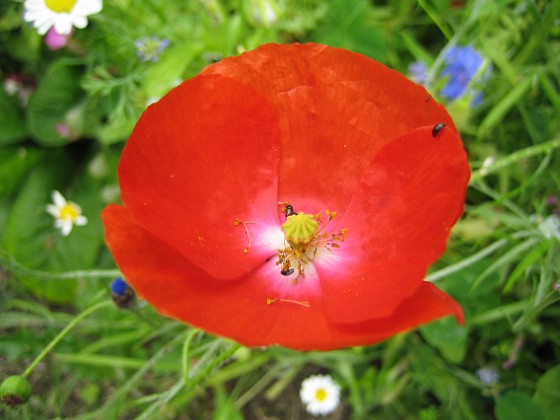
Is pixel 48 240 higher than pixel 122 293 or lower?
lower

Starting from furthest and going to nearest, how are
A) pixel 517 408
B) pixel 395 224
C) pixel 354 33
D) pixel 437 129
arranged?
pixel 354 33, pixel 517 408, pixel 395 224, pixel 437 129

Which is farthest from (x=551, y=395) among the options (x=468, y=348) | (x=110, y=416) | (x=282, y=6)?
(x=282, y=6)

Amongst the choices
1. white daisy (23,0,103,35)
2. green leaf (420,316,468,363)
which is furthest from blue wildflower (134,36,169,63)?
green leaf (420,316,468,363)

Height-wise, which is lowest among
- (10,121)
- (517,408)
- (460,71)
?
(10,121)

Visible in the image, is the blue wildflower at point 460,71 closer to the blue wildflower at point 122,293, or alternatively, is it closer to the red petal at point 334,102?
the red petal at point 334,102

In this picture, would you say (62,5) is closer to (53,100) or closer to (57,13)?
(57,13)

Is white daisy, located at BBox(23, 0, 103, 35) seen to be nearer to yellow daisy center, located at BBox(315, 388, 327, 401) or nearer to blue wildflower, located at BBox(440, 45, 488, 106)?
blue wildflower, located at BBox(440, 45, 488, 106)

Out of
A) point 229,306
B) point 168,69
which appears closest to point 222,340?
point 229,306
